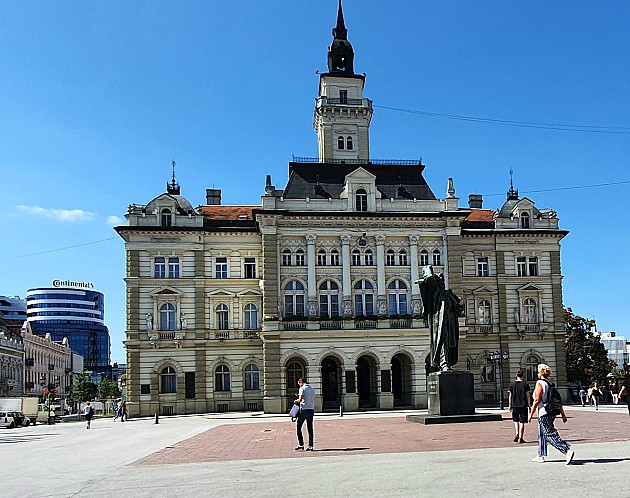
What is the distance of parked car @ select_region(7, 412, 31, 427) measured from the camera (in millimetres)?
48366

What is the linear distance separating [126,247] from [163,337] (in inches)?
278

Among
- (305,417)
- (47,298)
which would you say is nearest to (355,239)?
(305,417)

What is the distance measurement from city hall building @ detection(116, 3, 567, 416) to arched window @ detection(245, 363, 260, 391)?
0.26ft

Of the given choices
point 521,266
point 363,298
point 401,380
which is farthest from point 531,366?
point 363,298

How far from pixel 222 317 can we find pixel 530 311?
79.0 feet

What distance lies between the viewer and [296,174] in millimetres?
56219

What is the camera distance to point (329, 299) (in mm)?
54125

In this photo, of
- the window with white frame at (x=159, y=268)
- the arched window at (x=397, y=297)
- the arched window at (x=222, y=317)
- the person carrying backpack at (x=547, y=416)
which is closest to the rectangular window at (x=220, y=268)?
the arched window at (x=222, y=317)

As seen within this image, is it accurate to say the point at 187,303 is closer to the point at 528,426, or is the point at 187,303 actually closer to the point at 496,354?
the point at 496,354

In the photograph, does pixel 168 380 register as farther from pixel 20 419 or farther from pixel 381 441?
pixel 381 441

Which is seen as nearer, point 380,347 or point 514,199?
point 380,347

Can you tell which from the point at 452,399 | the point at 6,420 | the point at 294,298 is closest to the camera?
the point at 452,399

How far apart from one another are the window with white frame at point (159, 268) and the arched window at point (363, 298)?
14112 millimetres

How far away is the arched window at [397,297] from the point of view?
2154 inches
